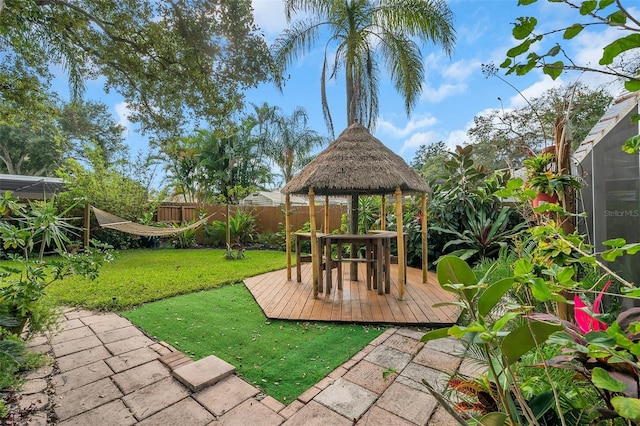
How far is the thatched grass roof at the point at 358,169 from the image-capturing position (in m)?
3.85

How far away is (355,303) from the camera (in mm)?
3678

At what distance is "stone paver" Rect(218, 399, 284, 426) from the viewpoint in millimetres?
1693

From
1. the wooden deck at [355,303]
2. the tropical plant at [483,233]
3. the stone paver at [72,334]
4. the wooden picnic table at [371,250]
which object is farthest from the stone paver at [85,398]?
the tropical plant at [483,233]

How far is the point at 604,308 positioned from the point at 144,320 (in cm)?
462

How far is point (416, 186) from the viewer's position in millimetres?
4152

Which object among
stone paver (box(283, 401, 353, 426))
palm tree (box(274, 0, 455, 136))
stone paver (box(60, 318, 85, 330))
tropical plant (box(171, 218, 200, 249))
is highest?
palm tree (box(274, 0, 455, 136))

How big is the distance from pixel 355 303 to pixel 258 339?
1405mm

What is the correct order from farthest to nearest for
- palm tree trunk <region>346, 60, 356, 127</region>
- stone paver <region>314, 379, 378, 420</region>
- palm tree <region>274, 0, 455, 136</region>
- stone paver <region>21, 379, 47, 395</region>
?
palm tree trunk <region>346, 60, 356, 127</region> → palm tree <region>274, 0, 455, 136</region> → stone paver <region>21, 379, 47, 395</region> → stone paver <region>314, 379, 378, 420</region>

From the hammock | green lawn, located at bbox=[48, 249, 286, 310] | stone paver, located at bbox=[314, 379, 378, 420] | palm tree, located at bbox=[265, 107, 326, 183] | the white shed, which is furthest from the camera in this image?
palm tree, located at bbox=[265, 107, 326, 183]

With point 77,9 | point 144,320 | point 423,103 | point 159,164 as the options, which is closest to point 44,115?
point 77,9

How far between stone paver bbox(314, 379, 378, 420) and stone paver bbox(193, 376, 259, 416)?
1.67 ft

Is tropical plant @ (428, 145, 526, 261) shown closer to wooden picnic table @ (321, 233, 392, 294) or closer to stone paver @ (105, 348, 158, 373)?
wooden picnic table @ (321, 233, 392, 294)

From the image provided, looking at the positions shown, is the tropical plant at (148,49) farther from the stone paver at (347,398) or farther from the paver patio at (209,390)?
the stone paver at (347,398)

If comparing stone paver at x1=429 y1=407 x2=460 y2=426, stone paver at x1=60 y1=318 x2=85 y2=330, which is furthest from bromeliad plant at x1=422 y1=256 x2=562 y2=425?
stone paver at x1=60 y1=318 x2=85 y2=330
